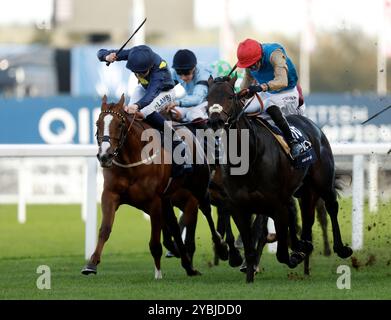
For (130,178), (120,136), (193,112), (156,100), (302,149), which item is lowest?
(130,178)

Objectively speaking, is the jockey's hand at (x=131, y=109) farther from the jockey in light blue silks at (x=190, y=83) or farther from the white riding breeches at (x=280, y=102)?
the jockey in light blue silks at (x=190, y=83)

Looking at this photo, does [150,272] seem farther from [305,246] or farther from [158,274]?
[305,246]

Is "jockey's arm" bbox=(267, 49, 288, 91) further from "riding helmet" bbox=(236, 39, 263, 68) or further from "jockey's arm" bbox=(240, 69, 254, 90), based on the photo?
"jockey's arm" bbox=(240, 69, 254, 90)

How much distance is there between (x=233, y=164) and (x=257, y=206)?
380 mm

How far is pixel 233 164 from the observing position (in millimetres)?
9633

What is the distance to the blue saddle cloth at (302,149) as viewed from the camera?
1012 centimetres

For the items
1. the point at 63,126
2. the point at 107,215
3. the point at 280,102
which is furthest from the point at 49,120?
the point at 107,215

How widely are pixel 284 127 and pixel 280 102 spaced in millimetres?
746

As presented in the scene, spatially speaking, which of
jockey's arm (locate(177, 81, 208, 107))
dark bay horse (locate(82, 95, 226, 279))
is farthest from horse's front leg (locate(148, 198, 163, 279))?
jockey's arm (locate(177, 81, 208, 107))

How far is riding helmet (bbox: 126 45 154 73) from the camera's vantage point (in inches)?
409

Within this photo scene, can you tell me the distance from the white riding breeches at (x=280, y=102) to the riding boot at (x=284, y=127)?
255 millimetres

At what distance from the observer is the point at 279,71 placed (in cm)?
1011

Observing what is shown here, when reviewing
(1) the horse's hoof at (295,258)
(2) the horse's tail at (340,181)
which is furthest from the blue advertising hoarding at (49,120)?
(1) the horse's hoof at (295,258)

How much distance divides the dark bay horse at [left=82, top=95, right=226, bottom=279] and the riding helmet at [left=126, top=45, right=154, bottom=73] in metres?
0.45
